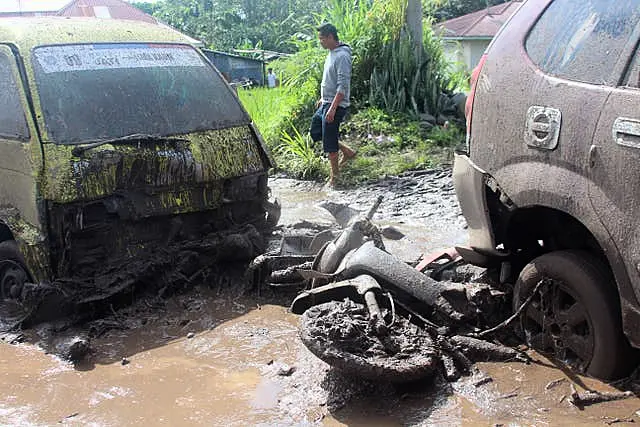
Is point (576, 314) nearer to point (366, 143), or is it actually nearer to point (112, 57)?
point (112, 57)

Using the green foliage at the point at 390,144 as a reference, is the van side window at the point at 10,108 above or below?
above

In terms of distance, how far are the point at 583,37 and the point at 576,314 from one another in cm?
131

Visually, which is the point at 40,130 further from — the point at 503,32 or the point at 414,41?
the point at 414,41

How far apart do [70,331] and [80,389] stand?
0.79m

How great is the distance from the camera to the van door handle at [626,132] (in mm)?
2875

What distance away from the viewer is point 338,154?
8977 mm

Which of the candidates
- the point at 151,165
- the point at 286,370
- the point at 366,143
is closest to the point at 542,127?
the point at 286,370

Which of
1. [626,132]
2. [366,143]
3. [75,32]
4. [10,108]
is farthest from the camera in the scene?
[366,143]

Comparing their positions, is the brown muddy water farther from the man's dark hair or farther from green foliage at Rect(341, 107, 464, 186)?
green foliage at Rect(341, 107, 464, 186)

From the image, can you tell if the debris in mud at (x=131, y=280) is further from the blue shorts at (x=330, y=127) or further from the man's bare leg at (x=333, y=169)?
the man's bare leg at (x=333, y=169)

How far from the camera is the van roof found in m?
4.80

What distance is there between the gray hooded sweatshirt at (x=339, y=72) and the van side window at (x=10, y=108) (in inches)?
169

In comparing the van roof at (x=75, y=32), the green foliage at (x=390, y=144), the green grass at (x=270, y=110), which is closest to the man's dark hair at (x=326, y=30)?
the green foliage at (x=390, y=144)

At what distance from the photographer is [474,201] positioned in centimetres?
388
